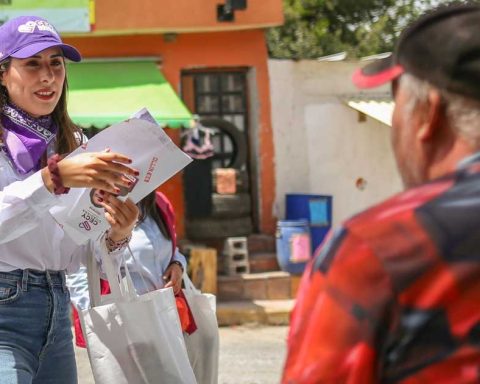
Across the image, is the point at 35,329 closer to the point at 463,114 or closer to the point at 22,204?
the point at 22,204

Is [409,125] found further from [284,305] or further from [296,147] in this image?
[296,147]

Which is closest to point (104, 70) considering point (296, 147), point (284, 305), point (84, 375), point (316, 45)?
point (296, 147)

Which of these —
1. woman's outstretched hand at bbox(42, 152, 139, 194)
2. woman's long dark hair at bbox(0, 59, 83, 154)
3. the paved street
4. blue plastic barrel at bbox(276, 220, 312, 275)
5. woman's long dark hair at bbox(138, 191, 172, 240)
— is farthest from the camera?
blue plastic barrel at bbox(276, 220, 312, 275)

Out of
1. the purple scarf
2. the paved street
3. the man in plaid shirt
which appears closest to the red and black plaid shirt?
the man in plaid shirt

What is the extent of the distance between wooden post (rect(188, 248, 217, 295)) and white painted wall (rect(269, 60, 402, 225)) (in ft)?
5.52

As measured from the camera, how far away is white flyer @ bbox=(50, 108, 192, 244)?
299 cm

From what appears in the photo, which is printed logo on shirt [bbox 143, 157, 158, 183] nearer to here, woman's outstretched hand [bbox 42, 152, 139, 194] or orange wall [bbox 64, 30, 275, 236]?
woman's outstretched hand [bbox 42, 152, 139, 194]

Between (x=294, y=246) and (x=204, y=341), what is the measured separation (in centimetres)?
724

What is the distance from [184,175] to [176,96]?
0.88 metres

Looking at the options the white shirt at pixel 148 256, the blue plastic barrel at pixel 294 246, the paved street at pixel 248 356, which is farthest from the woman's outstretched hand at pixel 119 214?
the blue plastic barrel at pixel 294 246

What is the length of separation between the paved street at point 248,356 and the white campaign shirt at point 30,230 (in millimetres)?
4542

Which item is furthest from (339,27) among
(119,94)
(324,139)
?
(119,94)

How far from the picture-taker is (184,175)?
11375 millimetres

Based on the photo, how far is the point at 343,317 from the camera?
5.01 ft
